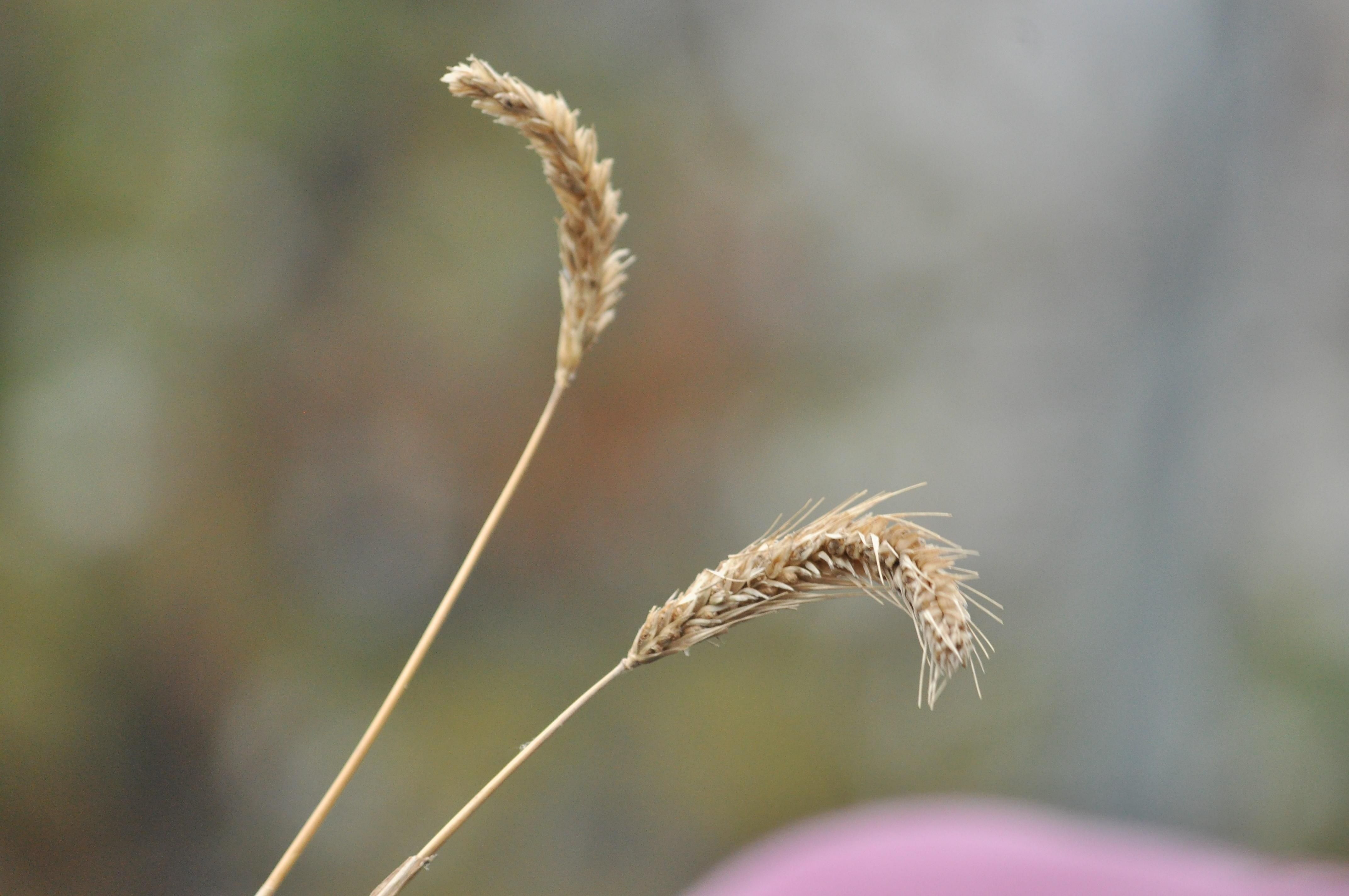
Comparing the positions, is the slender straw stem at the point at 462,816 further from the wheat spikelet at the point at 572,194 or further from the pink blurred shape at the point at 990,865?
the pink blurred shape at the point at 990,865

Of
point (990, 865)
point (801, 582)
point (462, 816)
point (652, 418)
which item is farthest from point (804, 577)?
point (652, 418)

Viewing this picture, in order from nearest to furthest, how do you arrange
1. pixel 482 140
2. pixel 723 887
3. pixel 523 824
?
pixel 723 887
pixel 482 140
pixel 523 824

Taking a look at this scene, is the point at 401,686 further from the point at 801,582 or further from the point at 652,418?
Answer: the point at 652,418

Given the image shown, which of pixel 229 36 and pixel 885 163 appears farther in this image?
pixel 885 163

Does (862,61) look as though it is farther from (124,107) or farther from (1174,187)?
(124,107)

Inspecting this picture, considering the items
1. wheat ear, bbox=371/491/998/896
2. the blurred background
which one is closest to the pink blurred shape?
the blurred background

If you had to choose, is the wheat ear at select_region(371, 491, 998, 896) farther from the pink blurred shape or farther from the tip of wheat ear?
the pink blurred shape

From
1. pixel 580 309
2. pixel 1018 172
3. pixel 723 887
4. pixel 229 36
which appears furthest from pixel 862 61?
pixel 580 309
